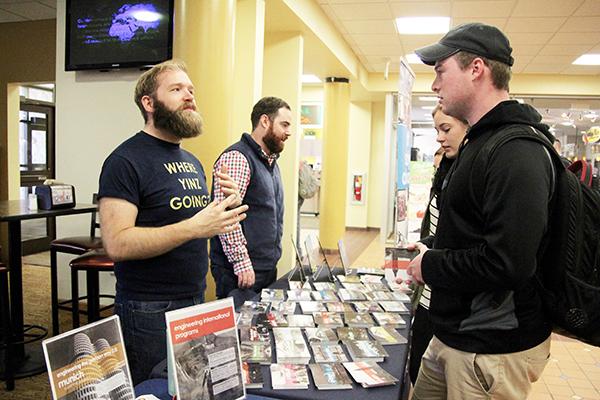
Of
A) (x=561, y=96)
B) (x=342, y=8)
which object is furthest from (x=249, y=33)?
(x=561, y=96)

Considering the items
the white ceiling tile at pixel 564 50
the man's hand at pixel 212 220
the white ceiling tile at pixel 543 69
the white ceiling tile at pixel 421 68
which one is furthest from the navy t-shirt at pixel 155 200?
the white ceiling tile at pixel 543 69

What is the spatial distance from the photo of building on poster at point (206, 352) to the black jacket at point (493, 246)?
56 centimetres

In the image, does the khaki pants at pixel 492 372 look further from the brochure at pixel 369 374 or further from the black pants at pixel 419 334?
the black pants at pixel 419 334

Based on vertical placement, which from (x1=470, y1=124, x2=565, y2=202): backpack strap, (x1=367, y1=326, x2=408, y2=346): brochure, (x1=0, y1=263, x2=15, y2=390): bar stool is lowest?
(x1=0, y1=263, x2=15, y2=390): bar stool

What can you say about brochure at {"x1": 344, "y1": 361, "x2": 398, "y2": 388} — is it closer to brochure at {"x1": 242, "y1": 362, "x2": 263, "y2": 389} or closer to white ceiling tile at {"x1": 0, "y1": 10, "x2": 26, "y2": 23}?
brochure at {"x1": 242, "y1": 362, "x2": 263, "y2": 389}

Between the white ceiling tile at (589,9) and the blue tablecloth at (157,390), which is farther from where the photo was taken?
the white ceiling tile at (589,9)

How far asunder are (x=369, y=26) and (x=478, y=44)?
17.3ft

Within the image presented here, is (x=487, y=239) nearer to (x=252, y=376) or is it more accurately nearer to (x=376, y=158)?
(x=252, y=376)

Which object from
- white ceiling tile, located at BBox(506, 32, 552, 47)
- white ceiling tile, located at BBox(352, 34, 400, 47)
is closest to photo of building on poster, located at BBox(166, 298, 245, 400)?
white ceiling tile, located at BBox(352, 34, 400, 47)

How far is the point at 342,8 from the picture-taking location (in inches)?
218

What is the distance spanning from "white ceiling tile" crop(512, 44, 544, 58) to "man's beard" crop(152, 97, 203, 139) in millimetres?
6316

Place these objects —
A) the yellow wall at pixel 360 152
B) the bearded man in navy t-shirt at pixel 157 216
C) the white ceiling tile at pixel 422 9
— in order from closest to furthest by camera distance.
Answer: the bearded man in navy t-shirt at pixel 157 216
the white ceiling tile at pixel 422 9
the yellow wall at pixel 360 152

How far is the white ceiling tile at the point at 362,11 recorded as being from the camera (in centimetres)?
542

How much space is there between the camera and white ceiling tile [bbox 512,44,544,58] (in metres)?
6.71
